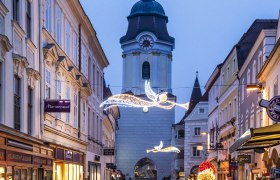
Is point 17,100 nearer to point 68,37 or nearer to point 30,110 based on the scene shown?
point 30,110

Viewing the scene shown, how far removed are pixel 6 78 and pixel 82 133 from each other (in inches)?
650

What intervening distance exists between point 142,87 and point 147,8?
1090 centimetres

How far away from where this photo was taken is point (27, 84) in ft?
62.0

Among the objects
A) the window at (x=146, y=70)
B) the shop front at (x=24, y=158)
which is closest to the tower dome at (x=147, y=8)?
the window at (x=146, y=70)

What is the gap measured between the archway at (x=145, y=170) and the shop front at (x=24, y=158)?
69.1 m

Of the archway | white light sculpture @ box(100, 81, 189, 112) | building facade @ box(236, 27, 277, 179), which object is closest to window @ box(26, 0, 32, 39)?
white light sculpture @ box(100, 81, 189, 112)

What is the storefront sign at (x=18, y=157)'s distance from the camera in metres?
15.3

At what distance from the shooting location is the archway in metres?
90.9

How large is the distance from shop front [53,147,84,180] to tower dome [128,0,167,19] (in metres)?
62.5

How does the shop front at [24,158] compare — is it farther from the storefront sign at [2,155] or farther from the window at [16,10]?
the window at [16,10]

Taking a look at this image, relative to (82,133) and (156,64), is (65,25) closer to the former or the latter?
(82,133)

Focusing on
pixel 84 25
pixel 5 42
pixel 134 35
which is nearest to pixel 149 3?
pixel 134 35

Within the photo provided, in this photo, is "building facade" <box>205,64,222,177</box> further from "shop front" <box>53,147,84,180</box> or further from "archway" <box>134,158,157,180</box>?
"archway" <box>134,158,157,180</box>

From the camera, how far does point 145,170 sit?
9444 cm
